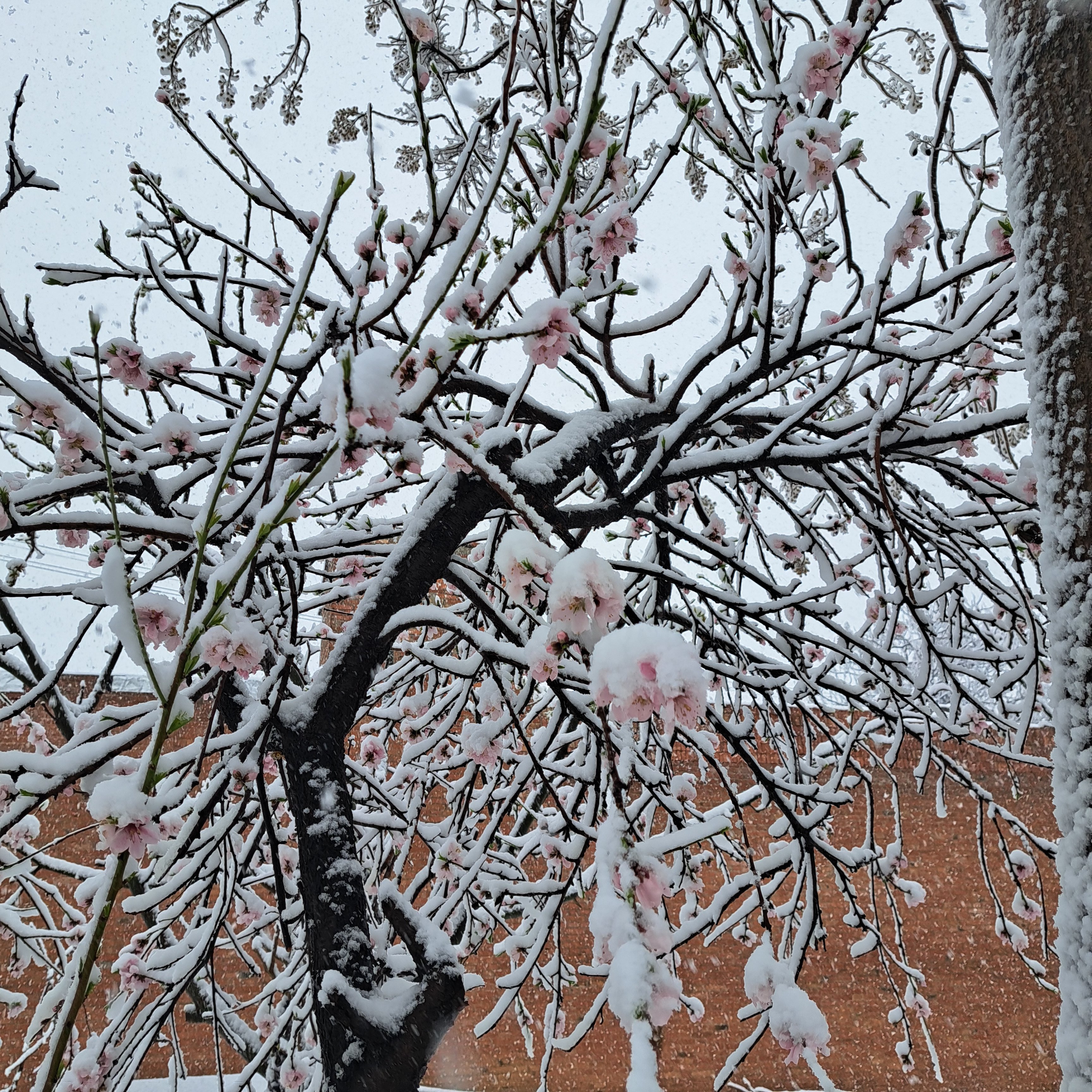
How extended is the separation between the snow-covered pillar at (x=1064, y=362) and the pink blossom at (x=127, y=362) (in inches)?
71.6

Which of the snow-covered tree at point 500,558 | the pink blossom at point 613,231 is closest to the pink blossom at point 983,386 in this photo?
the snow-covered tree at point 500,558

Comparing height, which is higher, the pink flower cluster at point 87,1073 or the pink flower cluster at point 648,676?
the pink flower cluster at point 648,676

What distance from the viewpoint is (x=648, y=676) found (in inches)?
28.0

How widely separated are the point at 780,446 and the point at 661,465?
494 mm

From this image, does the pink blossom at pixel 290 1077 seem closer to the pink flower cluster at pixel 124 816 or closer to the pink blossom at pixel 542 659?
the pink flower cluster at pixel 124 816

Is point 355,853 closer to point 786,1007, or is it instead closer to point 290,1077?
point 786,1007

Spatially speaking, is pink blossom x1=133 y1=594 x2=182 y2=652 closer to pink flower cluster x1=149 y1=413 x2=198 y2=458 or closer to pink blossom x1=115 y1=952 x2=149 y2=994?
pink flower cluster x1=149 y1=413 x2=198 y2=458

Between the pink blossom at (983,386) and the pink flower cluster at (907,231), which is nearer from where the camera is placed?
the pink flower cluster at (907,231)

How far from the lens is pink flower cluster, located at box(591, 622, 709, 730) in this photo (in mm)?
703

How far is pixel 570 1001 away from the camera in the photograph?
23.4 ft

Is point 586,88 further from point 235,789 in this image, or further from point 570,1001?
point 570,1001

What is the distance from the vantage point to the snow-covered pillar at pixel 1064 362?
0.89 m

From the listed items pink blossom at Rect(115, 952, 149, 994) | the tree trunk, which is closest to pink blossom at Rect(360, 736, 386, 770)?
pink blossom at Rect(115, 952, 149, 994)

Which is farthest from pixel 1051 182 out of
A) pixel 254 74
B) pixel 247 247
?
pixel 254 74
